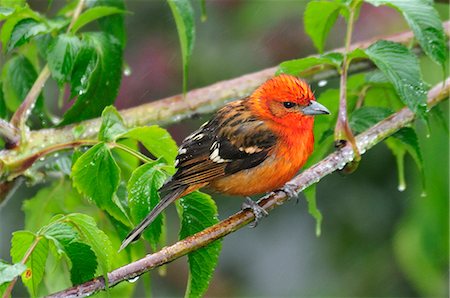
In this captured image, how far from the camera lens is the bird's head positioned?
11.9ft

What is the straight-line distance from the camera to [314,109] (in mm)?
3451

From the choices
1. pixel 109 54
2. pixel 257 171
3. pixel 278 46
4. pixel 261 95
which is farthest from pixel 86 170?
pixel 278 46

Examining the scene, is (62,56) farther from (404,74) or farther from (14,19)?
Answer: (404,74)

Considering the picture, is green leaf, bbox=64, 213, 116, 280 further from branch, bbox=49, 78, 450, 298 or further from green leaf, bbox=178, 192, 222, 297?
green leaf, bbox=178, 192, 222, 297

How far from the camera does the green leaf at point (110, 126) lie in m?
2.73

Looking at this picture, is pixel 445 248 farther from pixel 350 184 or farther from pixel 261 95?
pixel 350 184

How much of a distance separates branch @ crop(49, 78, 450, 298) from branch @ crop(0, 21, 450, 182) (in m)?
0.52

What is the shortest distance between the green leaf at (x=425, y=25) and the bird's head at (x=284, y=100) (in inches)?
27.7

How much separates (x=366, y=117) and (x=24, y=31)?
1.21m

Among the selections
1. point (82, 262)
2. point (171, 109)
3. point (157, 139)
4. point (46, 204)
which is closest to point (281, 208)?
point (171, 109)

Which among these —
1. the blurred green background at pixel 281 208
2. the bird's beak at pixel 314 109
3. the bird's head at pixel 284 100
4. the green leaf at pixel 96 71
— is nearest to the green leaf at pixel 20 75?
the green leaf at pixel 96 71

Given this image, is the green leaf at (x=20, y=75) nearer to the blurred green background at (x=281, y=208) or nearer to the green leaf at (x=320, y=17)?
the green leaf at (x=320, y=17)

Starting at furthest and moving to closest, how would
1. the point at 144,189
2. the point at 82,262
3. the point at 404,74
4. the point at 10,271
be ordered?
the point at 404,74 → the point at 144,189 → the point at 82,262 → the point at 10,271

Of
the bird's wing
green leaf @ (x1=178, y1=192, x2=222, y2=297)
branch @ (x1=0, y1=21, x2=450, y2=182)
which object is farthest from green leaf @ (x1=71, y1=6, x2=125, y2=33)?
green leaf @ (x1=178, y1=192, x2=222, y2=297)
